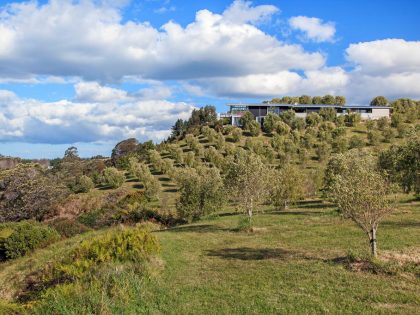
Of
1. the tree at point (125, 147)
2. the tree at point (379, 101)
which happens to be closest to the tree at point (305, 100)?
the tree at point (379, 101)

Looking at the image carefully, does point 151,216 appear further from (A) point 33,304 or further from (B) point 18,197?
(A) point 33,304

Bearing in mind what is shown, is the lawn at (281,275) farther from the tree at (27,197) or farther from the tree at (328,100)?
the tree at (328,100)

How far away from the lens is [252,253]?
19.9 metres

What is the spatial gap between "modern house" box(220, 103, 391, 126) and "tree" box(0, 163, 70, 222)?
64586mm

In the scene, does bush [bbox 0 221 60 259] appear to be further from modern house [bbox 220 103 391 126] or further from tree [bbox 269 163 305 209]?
modern house [bbox 220 103 391 126]

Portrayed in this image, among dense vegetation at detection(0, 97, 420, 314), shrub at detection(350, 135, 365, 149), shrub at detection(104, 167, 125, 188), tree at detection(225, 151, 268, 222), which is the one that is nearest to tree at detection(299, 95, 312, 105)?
shrub at detection(350, 135, 365, 149)

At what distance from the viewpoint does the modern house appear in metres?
113

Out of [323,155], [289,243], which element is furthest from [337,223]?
[323,155]

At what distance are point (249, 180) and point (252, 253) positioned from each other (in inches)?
352

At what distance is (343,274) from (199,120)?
355ft

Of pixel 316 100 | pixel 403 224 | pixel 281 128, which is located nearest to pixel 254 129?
pixel 281 128

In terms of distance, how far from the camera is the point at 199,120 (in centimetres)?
12194

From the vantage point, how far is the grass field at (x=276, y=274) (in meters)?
12.7

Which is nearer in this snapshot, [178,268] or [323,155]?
[178,268]
